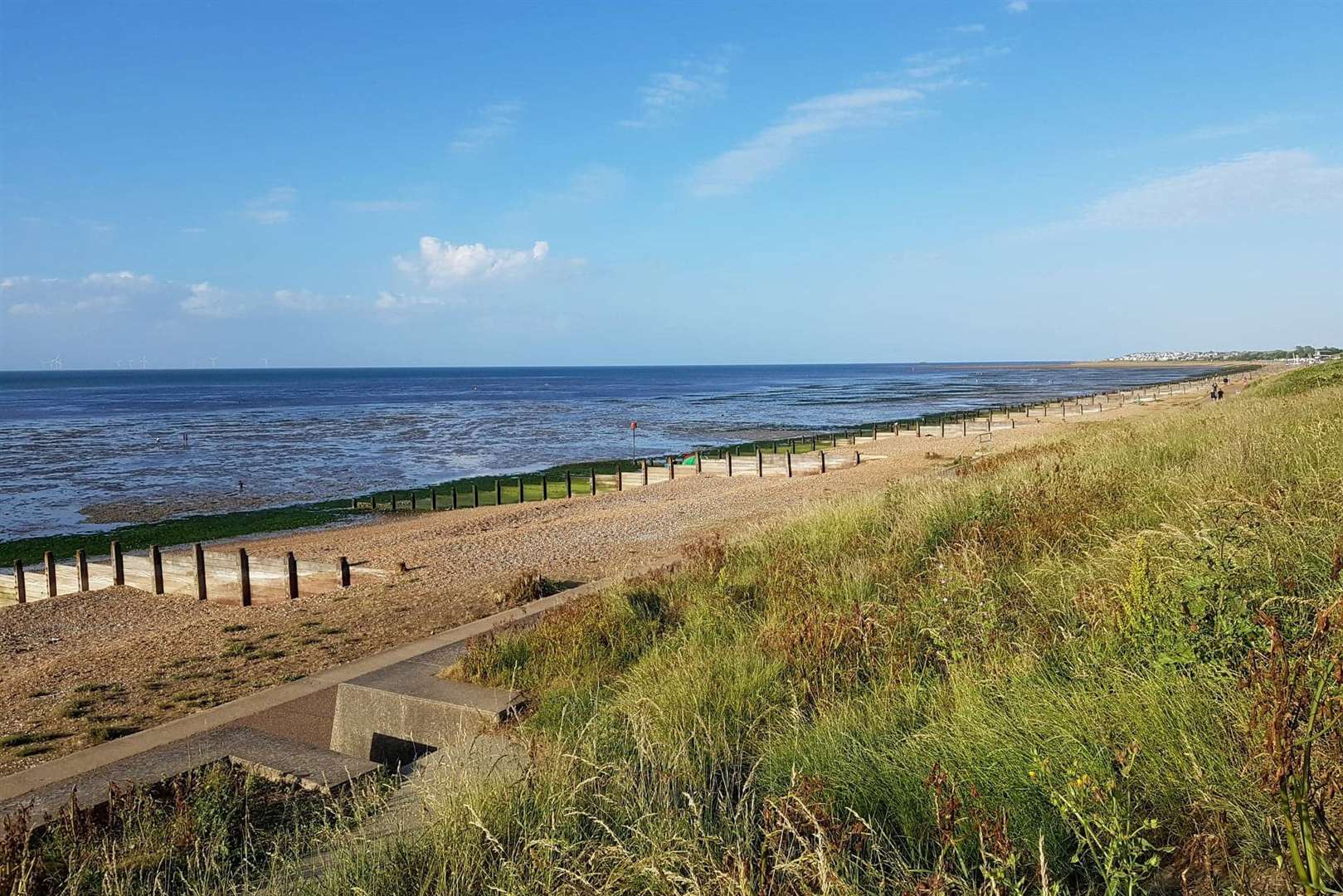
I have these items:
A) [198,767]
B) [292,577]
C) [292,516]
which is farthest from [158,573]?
[198,767]

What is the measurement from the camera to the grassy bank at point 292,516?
22.8 metres

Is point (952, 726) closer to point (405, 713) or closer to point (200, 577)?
point (405, 713)

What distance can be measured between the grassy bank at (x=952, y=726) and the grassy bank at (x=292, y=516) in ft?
62.2

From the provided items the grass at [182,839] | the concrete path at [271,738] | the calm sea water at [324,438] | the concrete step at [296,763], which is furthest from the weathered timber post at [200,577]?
the calm sea water at [324,438]

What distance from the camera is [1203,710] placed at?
3.62 metres

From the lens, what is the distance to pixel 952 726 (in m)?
3.92

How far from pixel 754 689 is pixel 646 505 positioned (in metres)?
18.2

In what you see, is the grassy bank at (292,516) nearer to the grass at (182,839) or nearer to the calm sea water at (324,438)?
the calm sea water at (324,438)

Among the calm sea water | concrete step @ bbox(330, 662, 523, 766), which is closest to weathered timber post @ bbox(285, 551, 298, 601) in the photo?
concrete step @ bbox(330, 662, 523, 766)

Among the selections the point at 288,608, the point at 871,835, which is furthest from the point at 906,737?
the point at 288,608

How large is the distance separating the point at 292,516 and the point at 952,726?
85.5 ft

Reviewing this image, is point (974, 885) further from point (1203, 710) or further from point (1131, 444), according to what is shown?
point (1131, 444)

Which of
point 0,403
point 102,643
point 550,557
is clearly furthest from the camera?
point 0,403

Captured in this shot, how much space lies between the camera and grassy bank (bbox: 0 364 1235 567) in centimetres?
2277
